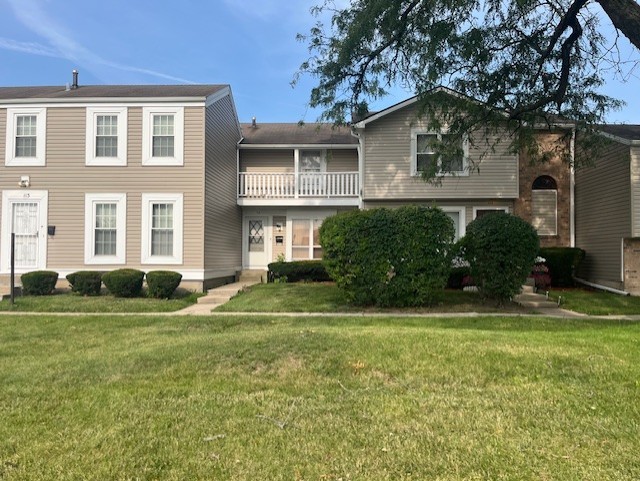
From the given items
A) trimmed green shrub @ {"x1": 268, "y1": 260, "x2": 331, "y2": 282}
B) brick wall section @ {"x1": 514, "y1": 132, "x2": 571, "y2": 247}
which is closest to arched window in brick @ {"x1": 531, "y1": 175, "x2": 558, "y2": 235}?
brick wall section @ {"x1": 514, "y1": 132, "x2": 571, "y2": 247}

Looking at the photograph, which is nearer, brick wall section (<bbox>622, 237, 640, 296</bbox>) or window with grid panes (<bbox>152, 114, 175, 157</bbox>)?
brick wall section (<bbox>622, 237, 640, 296</bbox>)

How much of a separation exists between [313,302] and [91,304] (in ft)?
17.8

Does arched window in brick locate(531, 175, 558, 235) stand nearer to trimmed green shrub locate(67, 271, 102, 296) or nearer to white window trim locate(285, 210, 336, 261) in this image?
white window trim locate(285, 210, 336, 261)

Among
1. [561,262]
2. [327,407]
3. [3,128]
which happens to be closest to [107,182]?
[3,128]

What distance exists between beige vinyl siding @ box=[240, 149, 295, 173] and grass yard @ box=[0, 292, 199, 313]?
7.50 meters

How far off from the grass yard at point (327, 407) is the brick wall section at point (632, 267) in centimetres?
821

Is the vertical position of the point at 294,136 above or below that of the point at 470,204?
above

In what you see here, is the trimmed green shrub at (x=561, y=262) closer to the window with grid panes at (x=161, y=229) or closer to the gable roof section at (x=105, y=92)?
the window with grid panes at (x=161, y=229)

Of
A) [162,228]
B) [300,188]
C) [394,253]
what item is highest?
[300,188]

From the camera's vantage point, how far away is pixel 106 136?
1506 centimetres

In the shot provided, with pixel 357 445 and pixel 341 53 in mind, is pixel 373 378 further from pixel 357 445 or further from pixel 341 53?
pixel 341 53

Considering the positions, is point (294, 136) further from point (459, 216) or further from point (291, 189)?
point (459, 216)

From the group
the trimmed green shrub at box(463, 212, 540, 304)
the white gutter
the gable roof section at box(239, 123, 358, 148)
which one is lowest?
the white gutter

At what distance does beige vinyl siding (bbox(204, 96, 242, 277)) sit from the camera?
15375 mm
